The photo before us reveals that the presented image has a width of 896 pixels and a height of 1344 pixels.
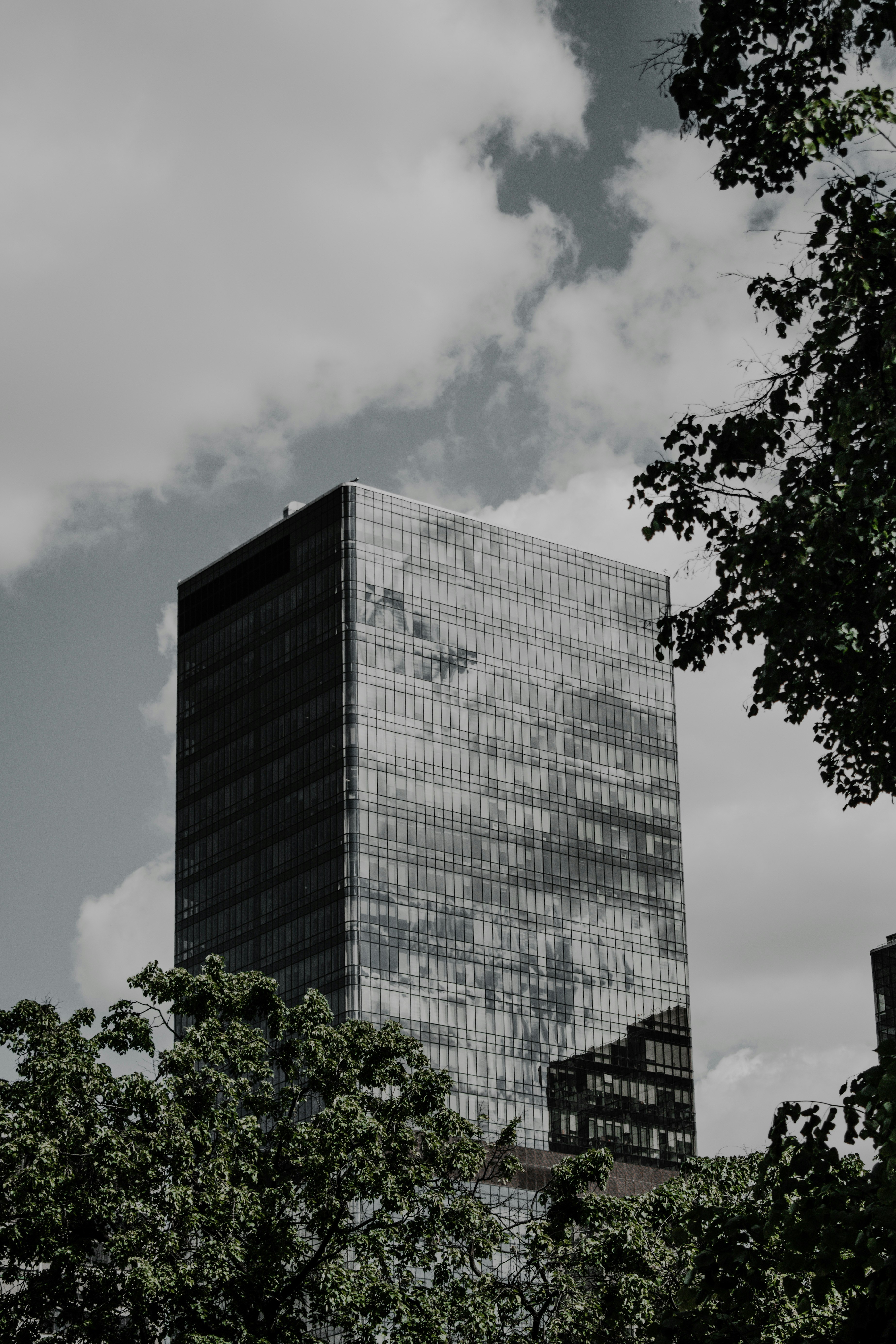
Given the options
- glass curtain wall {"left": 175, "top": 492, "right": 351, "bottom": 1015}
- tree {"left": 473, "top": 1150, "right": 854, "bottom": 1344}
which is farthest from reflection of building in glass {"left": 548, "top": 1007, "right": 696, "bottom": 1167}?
tree {"left": 473, "top": 1150, "right": 854, "bottom": 1344}

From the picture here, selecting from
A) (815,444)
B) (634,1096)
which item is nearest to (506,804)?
(634,1096)

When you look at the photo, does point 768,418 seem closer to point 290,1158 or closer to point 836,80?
point 836,80

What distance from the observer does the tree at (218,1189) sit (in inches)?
1316

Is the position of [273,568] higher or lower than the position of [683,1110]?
higher

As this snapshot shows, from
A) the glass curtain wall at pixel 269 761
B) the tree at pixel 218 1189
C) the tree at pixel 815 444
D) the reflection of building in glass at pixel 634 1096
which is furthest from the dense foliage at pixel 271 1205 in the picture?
the reflection of building in glass at pixel 634 1096

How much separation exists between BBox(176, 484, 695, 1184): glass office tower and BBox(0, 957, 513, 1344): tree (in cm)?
9582

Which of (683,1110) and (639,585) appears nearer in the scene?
(683,1110)

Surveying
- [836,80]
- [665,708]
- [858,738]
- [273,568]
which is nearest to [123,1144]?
[858,738]

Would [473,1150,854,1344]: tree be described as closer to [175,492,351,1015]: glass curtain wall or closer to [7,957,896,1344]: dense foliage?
[7,957,896,1344]: dense foliage

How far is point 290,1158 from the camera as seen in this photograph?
36.6m

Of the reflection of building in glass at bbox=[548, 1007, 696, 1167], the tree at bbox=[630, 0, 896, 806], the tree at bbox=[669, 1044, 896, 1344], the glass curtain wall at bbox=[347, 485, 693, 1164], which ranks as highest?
the glass curtain wall at bbox=[347, 485, 693, 1164]

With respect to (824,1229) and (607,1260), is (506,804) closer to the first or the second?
(607,1260)

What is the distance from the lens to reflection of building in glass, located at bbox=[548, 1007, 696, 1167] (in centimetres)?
14388

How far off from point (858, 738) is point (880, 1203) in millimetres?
7280
